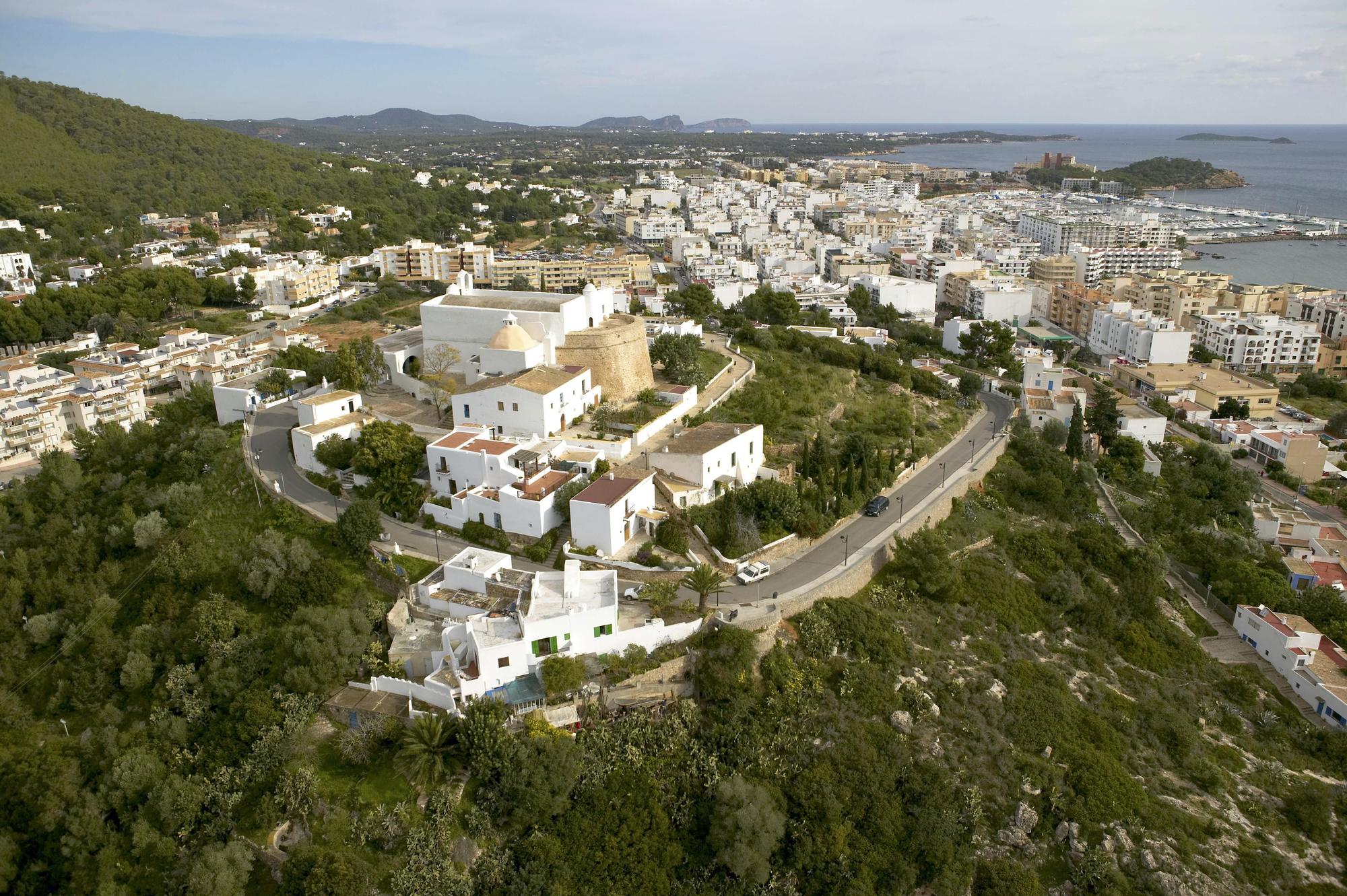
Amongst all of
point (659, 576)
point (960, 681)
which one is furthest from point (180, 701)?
point (960, 681)

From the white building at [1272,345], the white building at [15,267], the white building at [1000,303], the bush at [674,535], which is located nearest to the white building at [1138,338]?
the white building at [1272,345]

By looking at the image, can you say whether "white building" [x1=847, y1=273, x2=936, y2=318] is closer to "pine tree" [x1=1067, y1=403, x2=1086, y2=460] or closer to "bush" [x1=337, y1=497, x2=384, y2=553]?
"pine tree" [x1=1067, y1=403, x2=1086, y2=460]

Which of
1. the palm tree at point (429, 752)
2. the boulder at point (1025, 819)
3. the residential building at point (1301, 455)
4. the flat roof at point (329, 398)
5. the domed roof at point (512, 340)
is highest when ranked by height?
the domed roof at point (512, 340)

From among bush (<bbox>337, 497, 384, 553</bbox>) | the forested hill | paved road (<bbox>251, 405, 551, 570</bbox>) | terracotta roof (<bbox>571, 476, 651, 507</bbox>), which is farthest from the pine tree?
the forested hill

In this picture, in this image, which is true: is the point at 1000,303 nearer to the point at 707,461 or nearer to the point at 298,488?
the point at 707,461

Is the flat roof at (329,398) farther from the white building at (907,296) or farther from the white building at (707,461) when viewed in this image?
the white building at (907,296)
